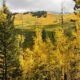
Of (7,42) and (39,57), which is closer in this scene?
(7,42)

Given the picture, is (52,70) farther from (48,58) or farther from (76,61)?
(76,61)

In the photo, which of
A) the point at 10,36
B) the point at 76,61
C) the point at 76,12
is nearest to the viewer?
the point at 76,12

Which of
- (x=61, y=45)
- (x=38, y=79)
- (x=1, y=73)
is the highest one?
(x=61, y=45)

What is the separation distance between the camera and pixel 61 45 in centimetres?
5753

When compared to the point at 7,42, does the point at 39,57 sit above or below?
below

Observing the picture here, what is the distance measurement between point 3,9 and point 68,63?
1588 centimetres

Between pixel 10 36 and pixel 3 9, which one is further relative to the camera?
pixel 3 9

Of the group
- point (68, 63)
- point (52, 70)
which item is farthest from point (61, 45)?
point (52, 70)

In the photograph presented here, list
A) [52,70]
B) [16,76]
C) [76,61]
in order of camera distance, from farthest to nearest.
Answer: [52,70] → [16,76] → [76,61]

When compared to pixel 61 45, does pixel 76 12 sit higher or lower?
higher

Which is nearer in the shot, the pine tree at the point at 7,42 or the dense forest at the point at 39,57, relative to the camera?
the pine tree at the point at 7,42

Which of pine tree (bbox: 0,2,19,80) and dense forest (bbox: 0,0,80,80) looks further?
dense forest (bbox: 0,0,80,80)

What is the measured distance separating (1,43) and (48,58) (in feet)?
63.2

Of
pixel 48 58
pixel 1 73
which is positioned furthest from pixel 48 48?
pixel 1 73
